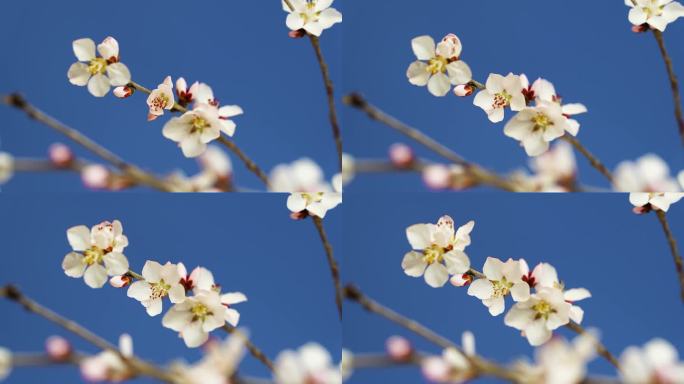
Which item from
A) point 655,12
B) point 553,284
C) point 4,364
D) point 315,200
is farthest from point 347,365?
point 655,12

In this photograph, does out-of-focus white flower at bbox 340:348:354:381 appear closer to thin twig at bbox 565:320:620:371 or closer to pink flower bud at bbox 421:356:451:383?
pink flower bud at bbox 421:356:451:383

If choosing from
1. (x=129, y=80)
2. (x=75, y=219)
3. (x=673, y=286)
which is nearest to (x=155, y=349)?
(x=75, y=219)

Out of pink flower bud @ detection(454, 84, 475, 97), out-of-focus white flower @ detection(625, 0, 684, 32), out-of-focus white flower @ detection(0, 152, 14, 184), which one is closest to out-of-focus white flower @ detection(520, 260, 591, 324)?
pink flower bud @ detection(454, 84, 475, 97)

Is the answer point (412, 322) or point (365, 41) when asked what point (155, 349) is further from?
point (365, 41)

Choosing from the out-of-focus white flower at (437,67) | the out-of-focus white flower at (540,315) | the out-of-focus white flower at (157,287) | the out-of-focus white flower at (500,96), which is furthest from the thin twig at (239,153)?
the out-of-focus white flower at (540,315)

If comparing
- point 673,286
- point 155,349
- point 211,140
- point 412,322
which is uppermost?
point 211,140

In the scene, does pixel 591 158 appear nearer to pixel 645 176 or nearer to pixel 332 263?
pixel 645 176
